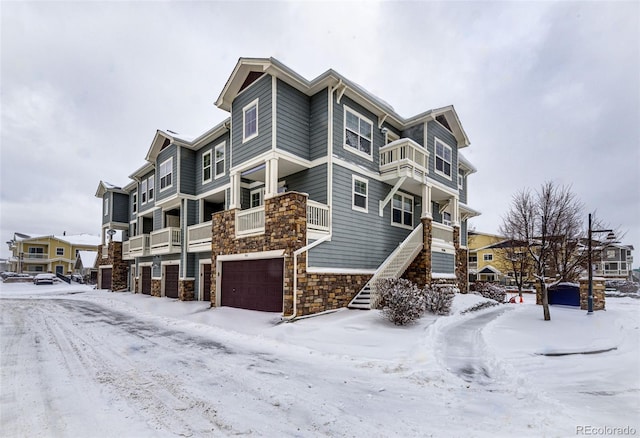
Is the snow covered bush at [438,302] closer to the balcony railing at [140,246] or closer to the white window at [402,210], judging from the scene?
the white window at [402,210]

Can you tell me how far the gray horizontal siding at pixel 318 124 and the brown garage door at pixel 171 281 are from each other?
12323mm

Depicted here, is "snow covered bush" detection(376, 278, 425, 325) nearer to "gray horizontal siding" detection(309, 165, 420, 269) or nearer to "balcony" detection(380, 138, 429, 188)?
"gray horizontal siding" detection(309, 165, 420, 269)

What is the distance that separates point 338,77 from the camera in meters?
13.4

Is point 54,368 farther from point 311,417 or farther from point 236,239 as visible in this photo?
point 236,239

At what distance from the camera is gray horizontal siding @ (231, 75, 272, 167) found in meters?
13.5

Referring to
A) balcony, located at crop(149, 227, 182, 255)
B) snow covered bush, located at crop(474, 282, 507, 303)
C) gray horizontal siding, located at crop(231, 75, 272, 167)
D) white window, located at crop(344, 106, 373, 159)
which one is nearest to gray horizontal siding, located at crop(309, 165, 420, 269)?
white window, located at crop(344, 106, 373, 159)

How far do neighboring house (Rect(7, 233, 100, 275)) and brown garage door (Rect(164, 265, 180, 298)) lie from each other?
154 ft

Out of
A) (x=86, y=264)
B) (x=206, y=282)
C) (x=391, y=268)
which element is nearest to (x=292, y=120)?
(x=391, y=268)

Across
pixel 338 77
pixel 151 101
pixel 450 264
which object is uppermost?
pixel 151 101

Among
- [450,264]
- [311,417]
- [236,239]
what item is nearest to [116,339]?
[236,239]

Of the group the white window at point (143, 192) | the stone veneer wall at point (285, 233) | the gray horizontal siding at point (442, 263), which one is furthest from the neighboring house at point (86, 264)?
the gray horizontal siding at point (442, 263)

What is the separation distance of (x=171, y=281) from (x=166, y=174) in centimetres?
683

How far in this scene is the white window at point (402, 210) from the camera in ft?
56.3

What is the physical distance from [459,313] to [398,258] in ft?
10.8
